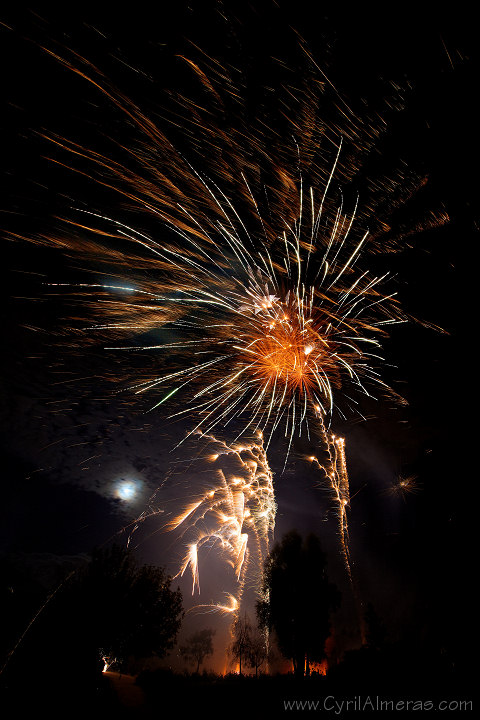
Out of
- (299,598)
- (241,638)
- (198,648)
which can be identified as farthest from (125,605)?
(198,648)

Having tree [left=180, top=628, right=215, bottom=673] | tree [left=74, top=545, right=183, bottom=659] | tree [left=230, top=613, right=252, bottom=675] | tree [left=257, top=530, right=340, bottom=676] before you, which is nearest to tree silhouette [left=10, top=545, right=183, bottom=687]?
tree [left=74, top=545, right=183, bottom=659]

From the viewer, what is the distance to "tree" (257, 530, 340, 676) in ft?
72.4

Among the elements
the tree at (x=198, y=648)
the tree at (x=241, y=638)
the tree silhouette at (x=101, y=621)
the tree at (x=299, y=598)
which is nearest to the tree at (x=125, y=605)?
the tree silhouette at (x=101, y=621)

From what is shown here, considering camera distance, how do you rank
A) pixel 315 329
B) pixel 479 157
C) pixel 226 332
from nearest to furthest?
pixel 479 157 → pixel 315 329 → pixel 226 332

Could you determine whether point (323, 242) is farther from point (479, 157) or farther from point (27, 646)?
point (27, 646)

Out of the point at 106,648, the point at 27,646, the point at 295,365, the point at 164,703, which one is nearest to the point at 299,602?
the point at 164,703

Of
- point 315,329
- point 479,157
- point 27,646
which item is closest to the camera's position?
point 479,157

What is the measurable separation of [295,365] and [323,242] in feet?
10.7

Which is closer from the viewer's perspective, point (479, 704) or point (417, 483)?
point (479, 704)

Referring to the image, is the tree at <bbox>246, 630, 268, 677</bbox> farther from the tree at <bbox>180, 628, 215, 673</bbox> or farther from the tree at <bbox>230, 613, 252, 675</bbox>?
the tree at <bbox>180, 628, 215, 673</bbox>

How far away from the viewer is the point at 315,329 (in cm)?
751

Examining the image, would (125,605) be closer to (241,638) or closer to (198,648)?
(241,638)

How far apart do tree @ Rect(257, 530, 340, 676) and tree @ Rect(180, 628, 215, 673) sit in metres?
49.0

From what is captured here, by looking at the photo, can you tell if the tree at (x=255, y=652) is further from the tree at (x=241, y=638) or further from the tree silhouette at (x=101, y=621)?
the tree silhouette at (x=101, y=621)
